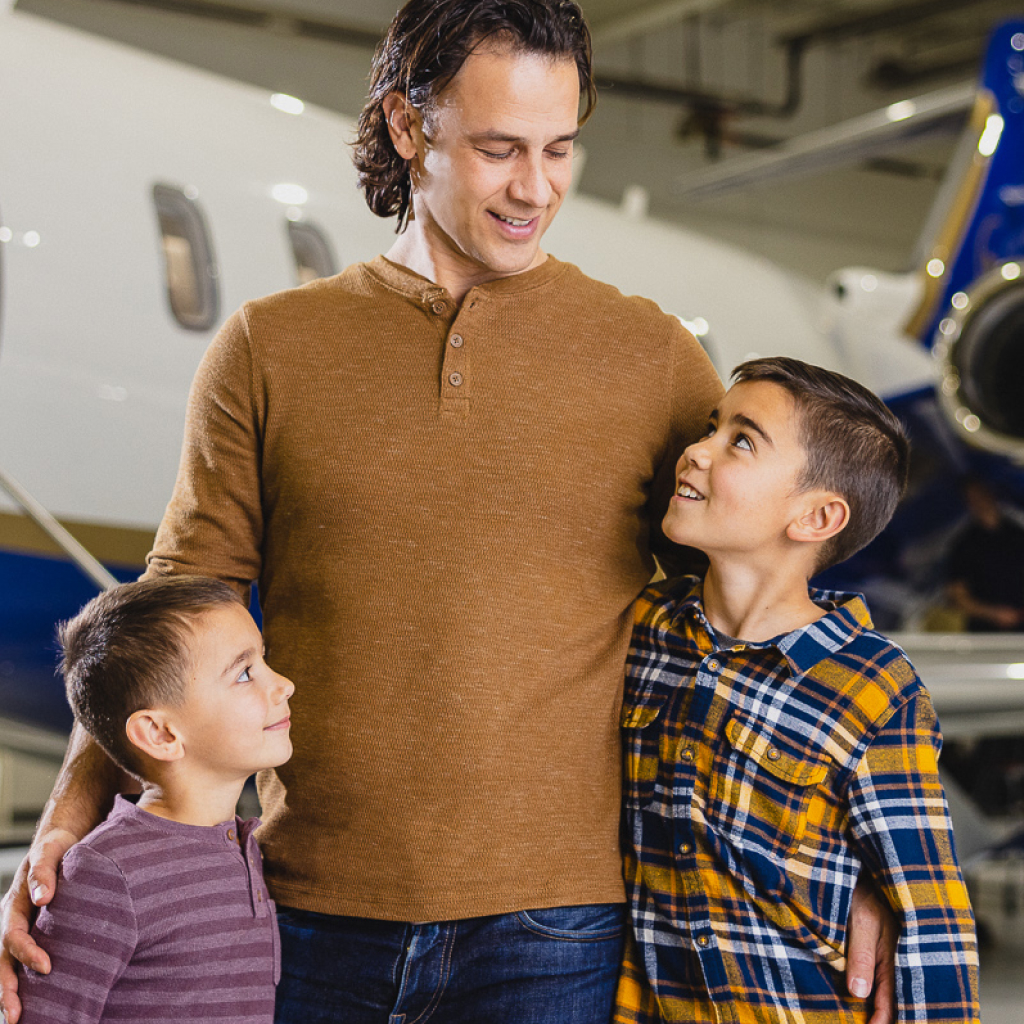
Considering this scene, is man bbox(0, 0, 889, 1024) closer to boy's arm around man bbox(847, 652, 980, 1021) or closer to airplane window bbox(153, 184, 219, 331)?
boy's arm around man bbox(847, 652, 980, 1021)

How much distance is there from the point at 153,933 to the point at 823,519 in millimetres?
991

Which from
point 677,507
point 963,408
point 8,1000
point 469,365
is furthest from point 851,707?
point 963,408

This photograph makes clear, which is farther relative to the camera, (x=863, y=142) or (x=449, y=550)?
(x=863, y=142)

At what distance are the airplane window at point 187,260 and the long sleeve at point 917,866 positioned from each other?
3.19 metres

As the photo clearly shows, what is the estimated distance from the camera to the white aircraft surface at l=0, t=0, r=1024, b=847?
12.3 feet

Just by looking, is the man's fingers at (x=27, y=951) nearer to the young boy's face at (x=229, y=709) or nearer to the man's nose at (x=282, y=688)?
the young boy's face at (x=229, y=709)

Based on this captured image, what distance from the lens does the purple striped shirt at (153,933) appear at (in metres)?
1.42

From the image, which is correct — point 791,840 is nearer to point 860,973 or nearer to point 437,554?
point 860,973

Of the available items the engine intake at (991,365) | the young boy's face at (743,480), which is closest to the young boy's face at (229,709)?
the young boy's face at (743,480)

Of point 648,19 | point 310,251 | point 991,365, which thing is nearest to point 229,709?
point 310,251

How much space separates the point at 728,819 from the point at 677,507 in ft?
1.32

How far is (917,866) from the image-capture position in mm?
1465

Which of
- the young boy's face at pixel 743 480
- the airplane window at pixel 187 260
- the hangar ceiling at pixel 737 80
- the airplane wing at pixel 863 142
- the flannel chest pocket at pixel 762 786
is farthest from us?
the hangar ceiling at pixel 737 80

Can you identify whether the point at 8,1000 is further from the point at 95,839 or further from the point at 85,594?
the point at 85,594
